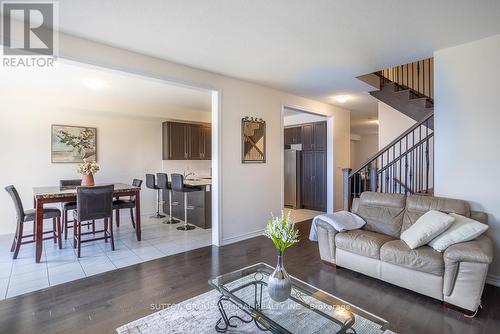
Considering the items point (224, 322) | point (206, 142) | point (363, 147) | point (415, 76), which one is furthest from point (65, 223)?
point (363, 147)

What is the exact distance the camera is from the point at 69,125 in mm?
5191

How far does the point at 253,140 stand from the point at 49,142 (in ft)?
13.0

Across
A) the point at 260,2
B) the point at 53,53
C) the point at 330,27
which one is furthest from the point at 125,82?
the point at 330,27

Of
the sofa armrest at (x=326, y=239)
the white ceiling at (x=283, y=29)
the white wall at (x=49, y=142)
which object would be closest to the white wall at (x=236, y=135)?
the white ceiling at (x=283, y=29)

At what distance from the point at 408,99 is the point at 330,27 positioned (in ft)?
8.47

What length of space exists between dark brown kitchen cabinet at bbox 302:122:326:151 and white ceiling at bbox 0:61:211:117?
114 inches

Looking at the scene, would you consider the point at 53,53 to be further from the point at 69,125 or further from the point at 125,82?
the point at 69,125

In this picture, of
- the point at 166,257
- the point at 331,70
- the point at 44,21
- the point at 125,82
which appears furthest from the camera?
the point at 125,82

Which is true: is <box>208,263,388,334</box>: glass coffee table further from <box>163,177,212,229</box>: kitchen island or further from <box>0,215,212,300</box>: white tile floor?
<box>163,177,212,229</box>: kitchen island

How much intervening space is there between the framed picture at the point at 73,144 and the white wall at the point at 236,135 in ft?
9.97

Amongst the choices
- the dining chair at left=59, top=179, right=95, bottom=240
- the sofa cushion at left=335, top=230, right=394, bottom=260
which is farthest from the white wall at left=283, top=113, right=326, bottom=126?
the dining chair at left=59, top=179, right=95, bottom=240

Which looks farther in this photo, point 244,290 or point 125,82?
point 125,82

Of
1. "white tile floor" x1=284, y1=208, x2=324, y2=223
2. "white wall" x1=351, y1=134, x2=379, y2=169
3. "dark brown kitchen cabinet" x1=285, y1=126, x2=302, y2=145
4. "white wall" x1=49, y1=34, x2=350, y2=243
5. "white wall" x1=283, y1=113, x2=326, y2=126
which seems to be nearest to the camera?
"white wall" x1=49, y1=34, x2=350, y2=243

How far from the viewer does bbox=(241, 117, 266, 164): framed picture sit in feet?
14.2
